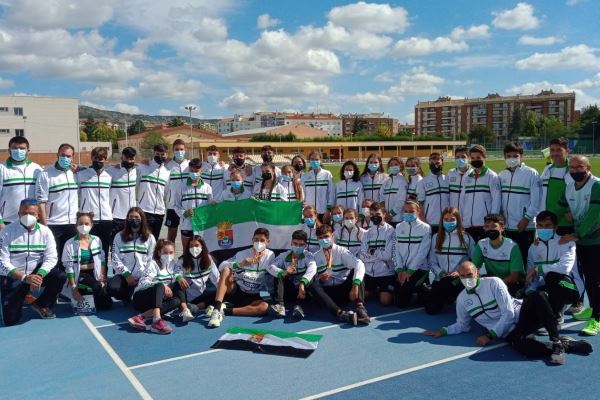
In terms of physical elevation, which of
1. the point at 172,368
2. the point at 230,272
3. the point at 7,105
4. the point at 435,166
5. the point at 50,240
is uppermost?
the point at 7,105

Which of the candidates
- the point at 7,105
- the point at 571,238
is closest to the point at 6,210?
the point at 571,238

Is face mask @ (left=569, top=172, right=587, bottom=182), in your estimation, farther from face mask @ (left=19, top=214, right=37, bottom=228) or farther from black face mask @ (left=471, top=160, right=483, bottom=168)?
face mask @ (left=19, top=214, right=37, bottom=228)

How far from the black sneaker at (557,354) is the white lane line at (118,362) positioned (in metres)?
3.95

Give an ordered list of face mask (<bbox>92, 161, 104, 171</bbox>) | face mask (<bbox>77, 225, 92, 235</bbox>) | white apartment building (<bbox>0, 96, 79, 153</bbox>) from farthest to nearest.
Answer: white apartment building (<bbox>0, 96, 79, 153</bbox>) → face mask (<bbox>92, 161, 104, 171</bbox>) → face mask (<bbox>77, 225, 92, 235</bbox>)

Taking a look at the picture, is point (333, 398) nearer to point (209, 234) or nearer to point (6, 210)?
point (209, 234)

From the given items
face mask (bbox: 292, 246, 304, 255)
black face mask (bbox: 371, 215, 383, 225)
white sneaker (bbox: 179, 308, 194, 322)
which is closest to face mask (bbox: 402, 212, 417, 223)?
black face mask (bbox: 371, 215, 383, 225)

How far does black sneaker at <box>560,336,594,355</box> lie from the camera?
Answer: 5.47 metres

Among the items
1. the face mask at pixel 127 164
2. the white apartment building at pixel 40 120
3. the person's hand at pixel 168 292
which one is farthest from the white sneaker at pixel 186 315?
the white apartment building at pixel 40 120

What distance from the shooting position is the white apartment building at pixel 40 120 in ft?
238

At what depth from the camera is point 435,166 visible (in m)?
8.29

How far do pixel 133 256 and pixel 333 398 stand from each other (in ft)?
13.8

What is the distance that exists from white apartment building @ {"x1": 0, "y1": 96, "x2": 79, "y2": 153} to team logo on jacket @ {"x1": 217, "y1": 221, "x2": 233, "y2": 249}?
70203 mm

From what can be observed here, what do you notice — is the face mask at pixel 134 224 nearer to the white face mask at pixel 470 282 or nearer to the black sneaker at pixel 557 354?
the white face mask at pixel 470 282

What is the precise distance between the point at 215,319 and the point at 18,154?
3.84m
